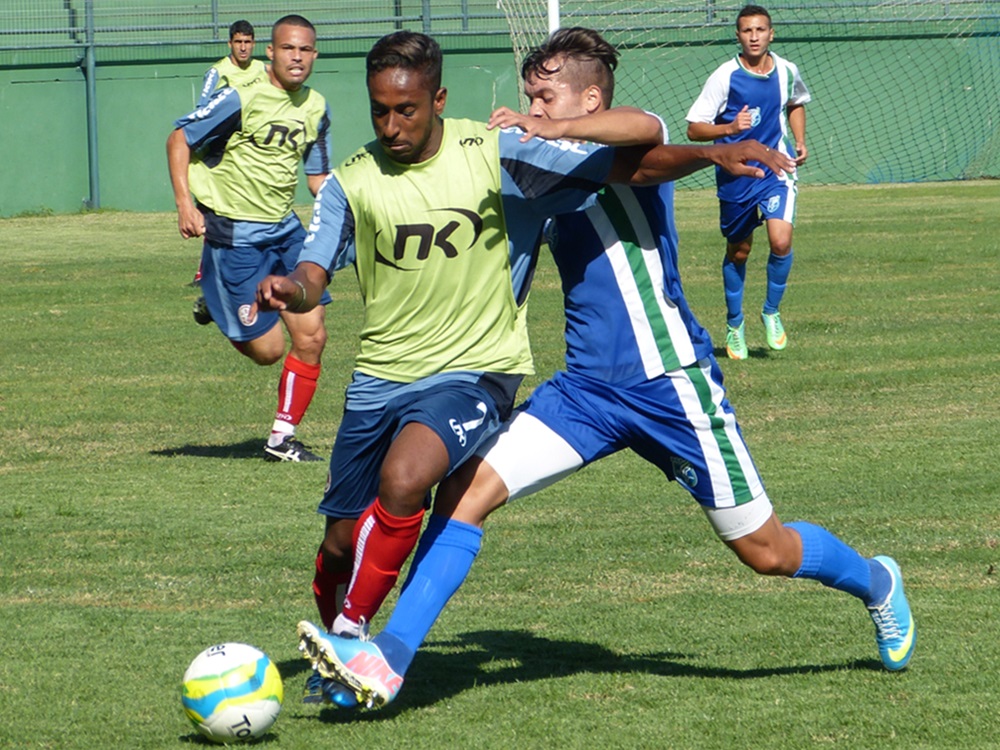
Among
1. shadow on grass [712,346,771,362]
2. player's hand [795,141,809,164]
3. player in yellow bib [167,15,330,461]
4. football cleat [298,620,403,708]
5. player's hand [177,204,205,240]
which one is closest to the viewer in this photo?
football cleat [298,620,403,708]

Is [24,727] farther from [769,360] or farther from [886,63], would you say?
[886,63]

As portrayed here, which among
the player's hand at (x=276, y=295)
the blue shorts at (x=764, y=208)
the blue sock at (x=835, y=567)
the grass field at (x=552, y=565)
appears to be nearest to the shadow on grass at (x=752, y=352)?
the grass field at (x=552, y=565)

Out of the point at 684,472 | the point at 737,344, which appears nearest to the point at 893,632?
the point at 684,472

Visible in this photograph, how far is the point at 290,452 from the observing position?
338 inches

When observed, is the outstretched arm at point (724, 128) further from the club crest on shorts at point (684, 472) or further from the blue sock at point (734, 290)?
the blue sock at point (734, 290)

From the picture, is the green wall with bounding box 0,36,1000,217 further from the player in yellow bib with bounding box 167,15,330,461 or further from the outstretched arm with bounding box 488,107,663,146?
the outstretched arm with bounding box 488,107,663,146

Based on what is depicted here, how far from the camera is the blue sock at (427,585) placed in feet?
13.9

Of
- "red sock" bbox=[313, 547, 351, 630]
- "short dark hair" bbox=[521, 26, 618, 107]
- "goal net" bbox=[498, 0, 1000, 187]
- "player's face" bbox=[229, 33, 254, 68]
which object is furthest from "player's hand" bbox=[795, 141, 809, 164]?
"goal net" bbox=[498, 0, 1000, 187]

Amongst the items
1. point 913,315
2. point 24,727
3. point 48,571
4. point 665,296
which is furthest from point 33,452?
point 913,315

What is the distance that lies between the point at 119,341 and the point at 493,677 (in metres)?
8.77

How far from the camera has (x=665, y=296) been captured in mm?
4641

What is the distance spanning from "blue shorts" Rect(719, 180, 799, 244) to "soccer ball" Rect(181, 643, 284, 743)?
25.9 feet

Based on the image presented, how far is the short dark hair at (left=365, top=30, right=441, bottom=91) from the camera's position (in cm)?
443

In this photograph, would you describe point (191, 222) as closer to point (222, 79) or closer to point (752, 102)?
point (222, 79)
